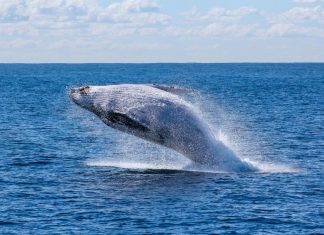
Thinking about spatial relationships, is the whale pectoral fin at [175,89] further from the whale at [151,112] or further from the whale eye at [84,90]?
the whale eye at [84,90]

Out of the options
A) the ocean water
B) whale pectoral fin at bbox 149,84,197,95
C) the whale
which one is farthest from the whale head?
the ocean water

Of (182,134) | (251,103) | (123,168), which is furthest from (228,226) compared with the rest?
(251,103)

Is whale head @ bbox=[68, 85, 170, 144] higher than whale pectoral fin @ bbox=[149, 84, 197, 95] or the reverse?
the reverse

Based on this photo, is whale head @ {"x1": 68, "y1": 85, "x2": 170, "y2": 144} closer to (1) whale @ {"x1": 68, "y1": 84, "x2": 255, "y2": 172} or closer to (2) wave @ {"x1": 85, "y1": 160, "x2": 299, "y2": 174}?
(1) whale @ {"x1": 68, "y1": 84, "x2": 255, "y2": 172}

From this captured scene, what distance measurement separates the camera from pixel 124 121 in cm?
3450

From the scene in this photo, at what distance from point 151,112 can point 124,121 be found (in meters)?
1.30

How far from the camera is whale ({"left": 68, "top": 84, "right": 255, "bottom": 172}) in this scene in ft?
112

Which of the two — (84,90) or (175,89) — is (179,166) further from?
(84,90)

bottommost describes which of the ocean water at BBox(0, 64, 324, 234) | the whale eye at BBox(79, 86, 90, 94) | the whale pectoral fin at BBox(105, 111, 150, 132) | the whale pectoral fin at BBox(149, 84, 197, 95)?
the ocean water at BBox(0, 64, 324, 234)

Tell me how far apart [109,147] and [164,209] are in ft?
77.3

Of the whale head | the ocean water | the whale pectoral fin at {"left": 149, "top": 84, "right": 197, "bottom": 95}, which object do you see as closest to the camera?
the ocean water

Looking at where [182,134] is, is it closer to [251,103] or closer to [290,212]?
[290,212]

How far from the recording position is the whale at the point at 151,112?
3425 cm

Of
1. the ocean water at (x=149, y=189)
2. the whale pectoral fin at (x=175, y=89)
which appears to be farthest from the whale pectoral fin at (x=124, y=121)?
the ocean water at (x=149, y=189)
